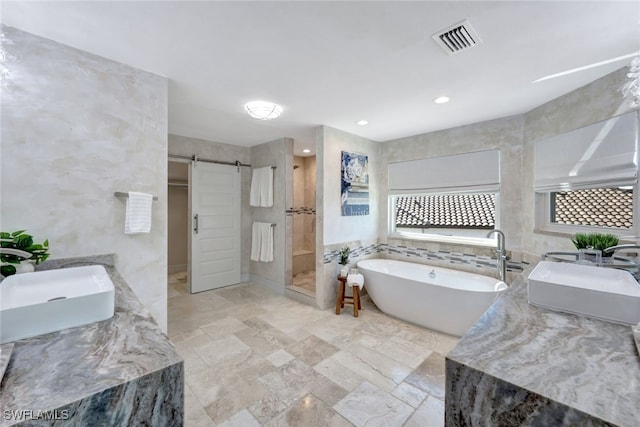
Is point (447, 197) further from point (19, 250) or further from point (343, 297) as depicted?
point (19, 250)

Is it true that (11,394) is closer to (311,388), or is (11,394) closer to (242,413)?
(242,413)

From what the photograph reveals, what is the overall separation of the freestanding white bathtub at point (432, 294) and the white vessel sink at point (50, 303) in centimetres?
263

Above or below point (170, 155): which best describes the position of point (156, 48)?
above

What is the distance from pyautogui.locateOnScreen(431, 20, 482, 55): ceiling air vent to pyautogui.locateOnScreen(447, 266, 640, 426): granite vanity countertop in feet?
4.91

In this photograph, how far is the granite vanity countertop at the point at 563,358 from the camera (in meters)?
0.62

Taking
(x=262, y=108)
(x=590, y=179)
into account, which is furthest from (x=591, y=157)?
(x=262, y=108)

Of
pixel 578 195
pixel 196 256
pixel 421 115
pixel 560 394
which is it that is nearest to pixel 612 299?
pixel 560 394

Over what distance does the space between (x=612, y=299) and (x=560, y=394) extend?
2.59 feet

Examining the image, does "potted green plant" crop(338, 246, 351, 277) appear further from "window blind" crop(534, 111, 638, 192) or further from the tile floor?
"window blind" crop(534, 111, 638, 192)

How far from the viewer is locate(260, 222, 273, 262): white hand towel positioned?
4.00 meters

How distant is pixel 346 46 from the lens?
1.60 metres

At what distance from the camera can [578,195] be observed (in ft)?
7.50

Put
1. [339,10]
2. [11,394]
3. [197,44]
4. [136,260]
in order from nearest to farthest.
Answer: [11,394] < [339,10] < [197,44] < [136,260]

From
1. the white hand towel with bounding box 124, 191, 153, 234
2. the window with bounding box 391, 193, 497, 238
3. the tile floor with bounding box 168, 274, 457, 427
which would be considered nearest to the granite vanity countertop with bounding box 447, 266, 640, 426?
the tile floor with bounding box 168, 274, 457, 427
